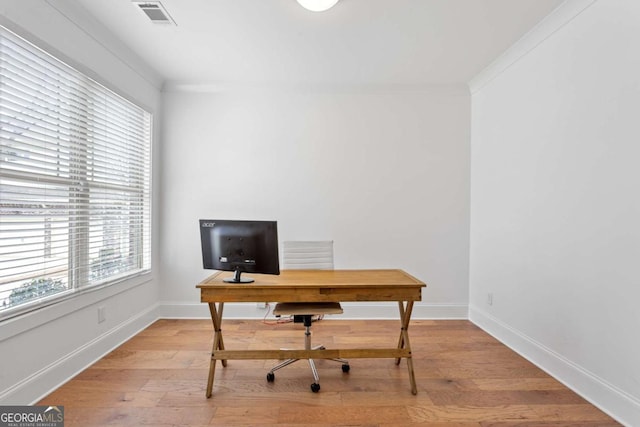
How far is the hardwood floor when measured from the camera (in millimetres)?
1971

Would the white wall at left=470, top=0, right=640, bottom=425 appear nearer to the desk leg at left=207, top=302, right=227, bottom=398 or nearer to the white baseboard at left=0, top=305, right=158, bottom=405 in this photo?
the desk leg at left=207, top=302, right=227, bottom=398

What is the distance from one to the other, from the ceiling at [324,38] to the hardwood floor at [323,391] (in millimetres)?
2659

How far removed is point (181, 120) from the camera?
3.85m

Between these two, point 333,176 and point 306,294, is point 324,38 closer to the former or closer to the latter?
point 333,176

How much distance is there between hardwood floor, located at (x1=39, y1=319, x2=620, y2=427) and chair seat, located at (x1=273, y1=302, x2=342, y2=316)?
49 centimetres

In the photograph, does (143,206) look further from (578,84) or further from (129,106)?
(578,84)

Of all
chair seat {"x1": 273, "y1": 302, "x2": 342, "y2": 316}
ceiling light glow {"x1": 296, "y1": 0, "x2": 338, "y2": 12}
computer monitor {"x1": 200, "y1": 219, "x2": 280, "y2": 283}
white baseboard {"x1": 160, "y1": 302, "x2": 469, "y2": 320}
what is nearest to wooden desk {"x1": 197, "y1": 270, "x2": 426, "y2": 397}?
computer monitor {"x1": 200, "y1": 219, "x2": 280, "y2": 283}

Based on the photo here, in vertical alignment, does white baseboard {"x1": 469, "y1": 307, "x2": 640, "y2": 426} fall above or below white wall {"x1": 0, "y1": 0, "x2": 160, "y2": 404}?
below

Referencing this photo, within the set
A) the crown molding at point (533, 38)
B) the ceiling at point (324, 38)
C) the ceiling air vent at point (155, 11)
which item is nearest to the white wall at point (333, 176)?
the ceiling at point (324, 38)

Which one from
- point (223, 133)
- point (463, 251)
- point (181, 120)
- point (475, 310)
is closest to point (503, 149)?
point (463, 251)

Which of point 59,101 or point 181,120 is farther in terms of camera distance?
point 181,120

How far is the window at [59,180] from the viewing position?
6.39 feet

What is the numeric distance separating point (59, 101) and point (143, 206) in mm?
1415

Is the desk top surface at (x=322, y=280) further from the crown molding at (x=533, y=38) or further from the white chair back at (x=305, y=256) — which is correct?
the crown molding at (x=533, y=38)
